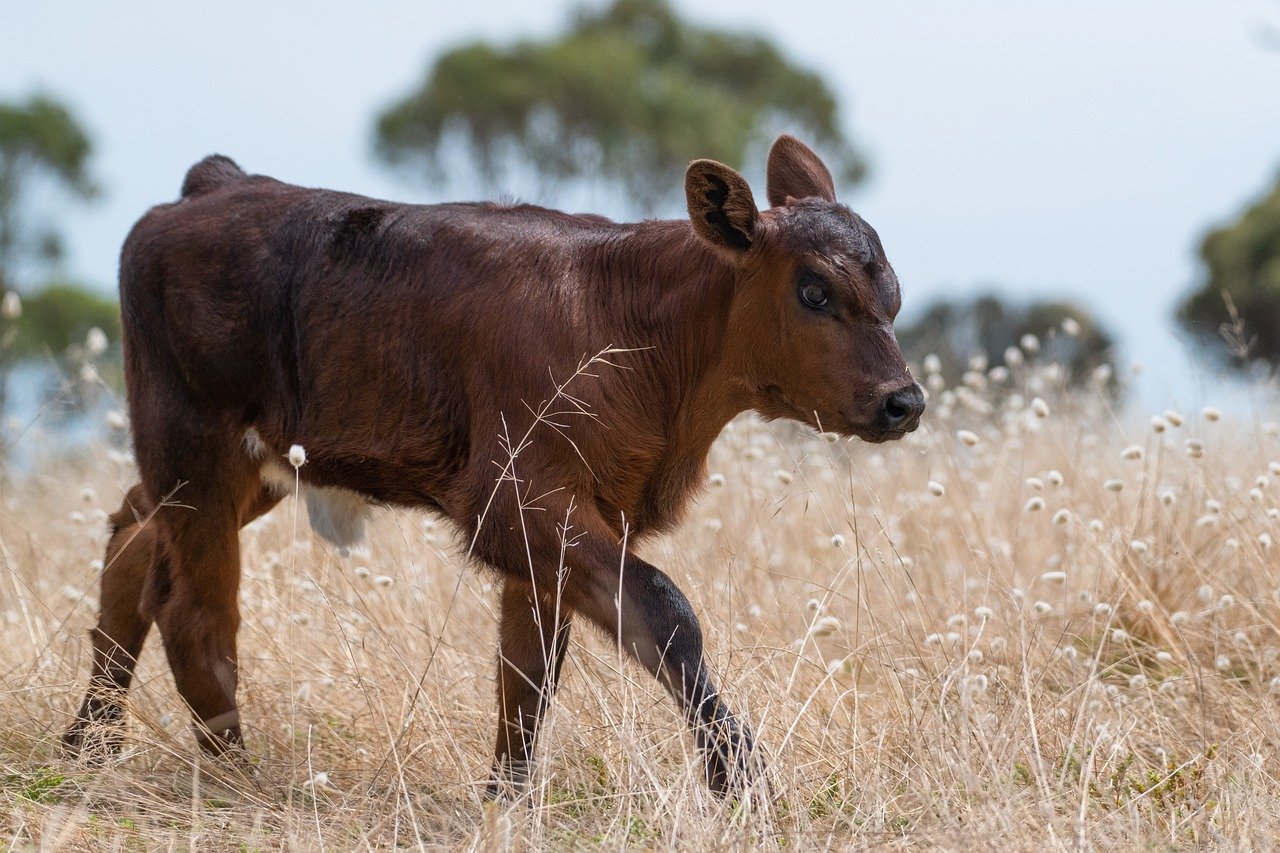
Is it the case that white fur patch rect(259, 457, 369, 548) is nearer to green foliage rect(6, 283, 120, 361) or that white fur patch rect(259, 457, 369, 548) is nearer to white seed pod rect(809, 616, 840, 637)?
white seed pod rect(809, 616, 840, 637)

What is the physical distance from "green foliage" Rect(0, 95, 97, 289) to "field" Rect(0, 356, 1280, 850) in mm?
18641

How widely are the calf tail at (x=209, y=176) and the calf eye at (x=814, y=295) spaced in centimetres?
241

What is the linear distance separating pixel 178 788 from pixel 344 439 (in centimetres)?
128

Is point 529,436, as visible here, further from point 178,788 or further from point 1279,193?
point 1279,193

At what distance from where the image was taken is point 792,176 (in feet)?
17.3

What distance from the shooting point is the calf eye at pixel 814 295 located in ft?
15.3

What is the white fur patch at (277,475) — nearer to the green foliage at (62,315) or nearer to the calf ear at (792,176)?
the calf ear at (792,176)

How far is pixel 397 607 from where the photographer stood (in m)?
6.30

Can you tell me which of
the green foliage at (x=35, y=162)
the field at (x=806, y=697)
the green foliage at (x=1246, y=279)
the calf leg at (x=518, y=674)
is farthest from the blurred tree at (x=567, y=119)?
the calf leg at (x=518, y=674)

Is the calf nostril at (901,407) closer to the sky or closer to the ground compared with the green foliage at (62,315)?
closer to the sky

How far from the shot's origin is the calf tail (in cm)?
586

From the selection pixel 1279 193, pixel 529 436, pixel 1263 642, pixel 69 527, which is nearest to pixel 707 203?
pixel 529 436

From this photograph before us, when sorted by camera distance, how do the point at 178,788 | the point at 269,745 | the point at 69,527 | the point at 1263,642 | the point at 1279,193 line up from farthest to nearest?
the point at 1279,193 < the point at 69,527 < the point at 1263,642 < the point at 269,745 < the point at 178,788

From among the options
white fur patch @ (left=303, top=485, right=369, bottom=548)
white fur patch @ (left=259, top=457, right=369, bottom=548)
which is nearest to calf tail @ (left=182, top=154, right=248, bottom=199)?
white fur patch @ (left=259, top=457, right=369, bottom=548)
